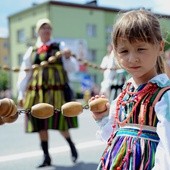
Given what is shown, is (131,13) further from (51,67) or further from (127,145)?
(51,67)

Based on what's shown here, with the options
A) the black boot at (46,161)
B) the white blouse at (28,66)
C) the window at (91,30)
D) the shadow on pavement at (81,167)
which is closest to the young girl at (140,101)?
the shadow on pavement at (81,167)

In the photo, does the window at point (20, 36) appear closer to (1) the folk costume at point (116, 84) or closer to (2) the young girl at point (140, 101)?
(1) the folk costume at point (116, 84)

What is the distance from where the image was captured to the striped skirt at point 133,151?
1422 mm

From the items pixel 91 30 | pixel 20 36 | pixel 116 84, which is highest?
pixel 91 30

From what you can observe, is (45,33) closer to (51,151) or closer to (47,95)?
(47,95)

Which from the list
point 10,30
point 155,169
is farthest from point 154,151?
point 10,30

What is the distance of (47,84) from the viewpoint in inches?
141

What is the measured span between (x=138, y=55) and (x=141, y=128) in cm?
26

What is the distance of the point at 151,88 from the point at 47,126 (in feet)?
7.28

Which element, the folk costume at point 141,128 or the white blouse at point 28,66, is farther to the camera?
the white blouse at point 28,66

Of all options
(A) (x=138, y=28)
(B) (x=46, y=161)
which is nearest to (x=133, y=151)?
(A) (x=138, y=28)

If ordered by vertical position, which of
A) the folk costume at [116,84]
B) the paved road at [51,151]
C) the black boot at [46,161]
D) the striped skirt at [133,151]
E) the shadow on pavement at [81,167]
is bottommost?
the paved road at [51,151]

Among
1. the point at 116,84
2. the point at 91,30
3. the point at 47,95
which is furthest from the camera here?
the point at 91,30

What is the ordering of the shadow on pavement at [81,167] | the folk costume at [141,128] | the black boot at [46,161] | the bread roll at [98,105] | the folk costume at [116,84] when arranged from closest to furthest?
1. the folk costume at [141,128]
2. the bread roll at [98,105]
3. the shadow on pavement at [81,167]
4. the black boot at [46,161]
5. the folk costume at [116,84]
